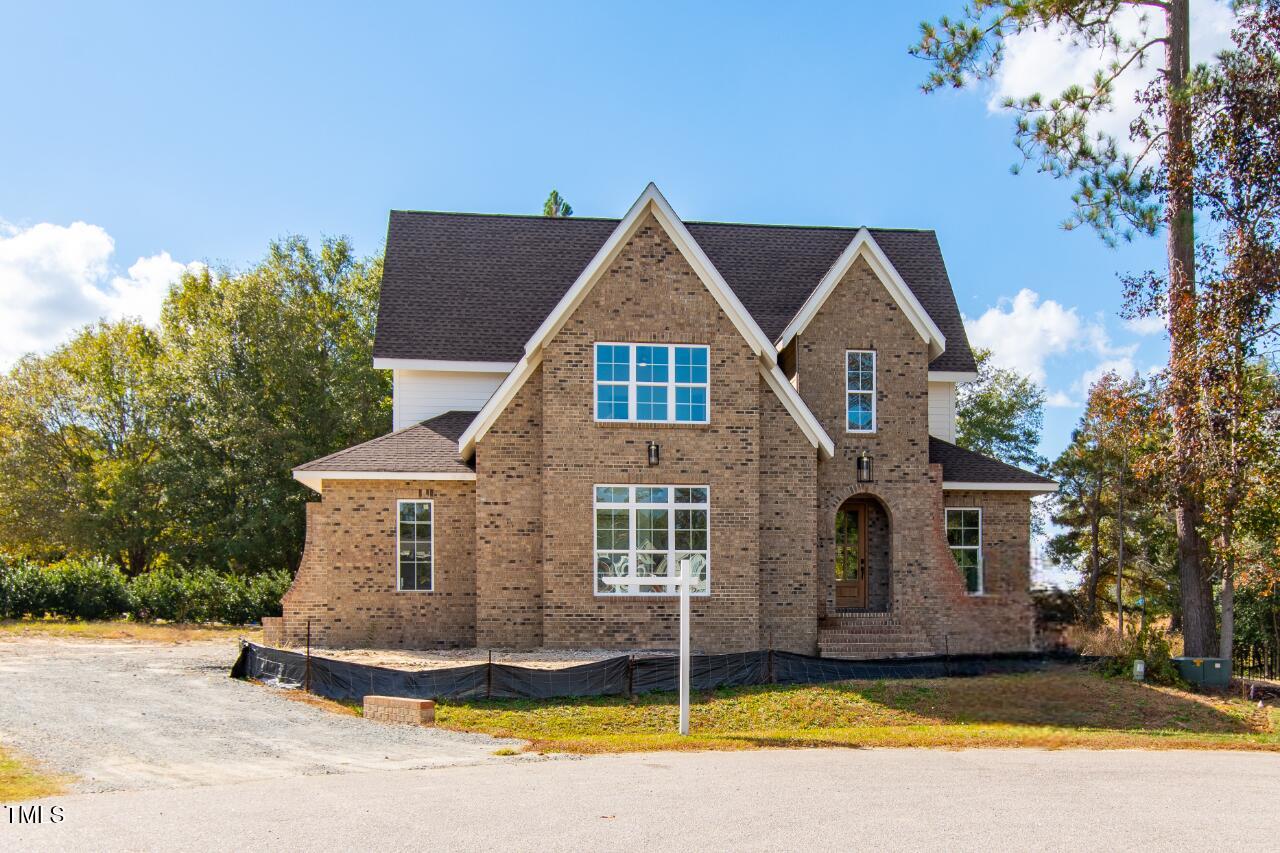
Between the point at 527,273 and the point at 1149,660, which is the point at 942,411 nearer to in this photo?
the point at 1149,660

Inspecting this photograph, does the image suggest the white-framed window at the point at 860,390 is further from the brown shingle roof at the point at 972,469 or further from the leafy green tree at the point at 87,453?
the leafy green tree at the point at 87,453

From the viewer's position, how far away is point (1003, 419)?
160 feet

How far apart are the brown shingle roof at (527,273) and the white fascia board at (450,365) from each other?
0.12 metres

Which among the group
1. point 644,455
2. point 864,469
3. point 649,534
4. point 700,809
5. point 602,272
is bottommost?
point 700,809

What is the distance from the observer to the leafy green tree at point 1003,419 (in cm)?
4791

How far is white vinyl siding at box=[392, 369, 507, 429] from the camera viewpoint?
2425 centimetres

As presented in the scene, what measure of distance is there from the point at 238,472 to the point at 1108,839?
33.4 m

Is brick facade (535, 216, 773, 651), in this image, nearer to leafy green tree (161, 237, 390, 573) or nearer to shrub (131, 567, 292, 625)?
shrub (131, 567, 292, 625)

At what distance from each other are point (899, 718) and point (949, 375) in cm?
1086

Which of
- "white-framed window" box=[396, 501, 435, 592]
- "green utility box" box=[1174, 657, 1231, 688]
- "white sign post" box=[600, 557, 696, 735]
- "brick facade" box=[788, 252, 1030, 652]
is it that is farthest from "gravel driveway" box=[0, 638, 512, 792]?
"green utility box" box=[1174, 657, 1231, 688]

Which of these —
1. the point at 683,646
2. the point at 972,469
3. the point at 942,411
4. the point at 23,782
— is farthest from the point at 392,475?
the point at 942,411

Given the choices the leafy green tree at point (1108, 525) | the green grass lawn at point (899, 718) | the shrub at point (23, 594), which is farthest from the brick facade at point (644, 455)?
the shrub at point (23, 594)

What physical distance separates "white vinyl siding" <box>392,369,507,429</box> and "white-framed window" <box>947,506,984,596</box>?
11.1 m

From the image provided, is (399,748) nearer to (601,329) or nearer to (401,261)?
(601,329)
